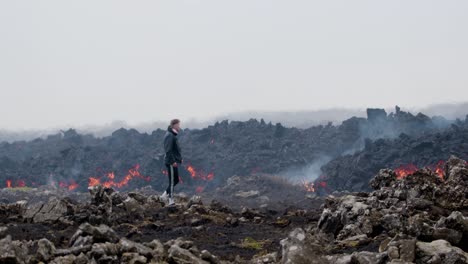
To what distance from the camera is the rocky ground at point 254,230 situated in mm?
9938

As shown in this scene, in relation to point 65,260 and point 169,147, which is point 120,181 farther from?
point 65,260

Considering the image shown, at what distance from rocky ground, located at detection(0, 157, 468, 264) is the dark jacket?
6.44 ft

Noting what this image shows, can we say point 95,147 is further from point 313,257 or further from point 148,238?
point 313,257

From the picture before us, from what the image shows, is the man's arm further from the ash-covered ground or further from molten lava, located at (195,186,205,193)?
molten lava, located at (195,186,205,193)

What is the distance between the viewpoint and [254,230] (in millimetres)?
16922

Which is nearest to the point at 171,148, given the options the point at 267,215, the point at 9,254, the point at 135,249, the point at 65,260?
the point at 267,215

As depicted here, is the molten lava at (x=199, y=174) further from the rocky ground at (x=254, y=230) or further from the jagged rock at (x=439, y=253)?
the jagged rock at (x=439, y=253)

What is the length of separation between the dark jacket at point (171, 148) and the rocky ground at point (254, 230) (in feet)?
6.44

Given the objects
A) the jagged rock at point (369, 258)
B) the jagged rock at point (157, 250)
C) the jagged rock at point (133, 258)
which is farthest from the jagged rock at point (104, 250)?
the jagged rock at point (369, 258)

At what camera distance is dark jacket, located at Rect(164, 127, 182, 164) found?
69.6 ft

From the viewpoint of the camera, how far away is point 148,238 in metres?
15.1

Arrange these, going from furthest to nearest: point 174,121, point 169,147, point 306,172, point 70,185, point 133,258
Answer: point 70,185 < point 306,172 < point 169,147 < point 174,121 < point 133,258

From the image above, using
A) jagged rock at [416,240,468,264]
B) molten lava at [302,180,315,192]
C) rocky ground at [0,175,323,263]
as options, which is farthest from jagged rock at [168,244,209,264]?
molten lava at [302,180,315,192]

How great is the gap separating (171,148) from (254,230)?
5980 millimetres
